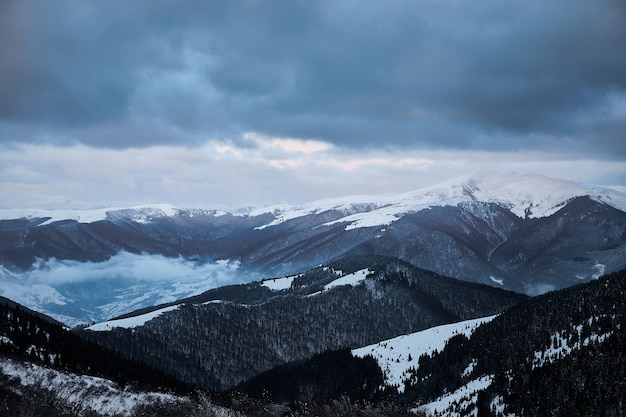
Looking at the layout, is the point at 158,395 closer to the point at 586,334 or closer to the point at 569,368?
the point at 569,368

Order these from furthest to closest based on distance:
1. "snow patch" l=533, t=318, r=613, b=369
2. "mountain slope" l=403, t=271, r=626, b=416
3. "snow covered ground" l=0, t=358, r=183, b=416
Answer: "snow patch" l=533, t=318, r=613, b=369 → "mountain slope" l=403, t=271, r=626, b=416 → "snow covered ground" l=0, t=358, r=183, b=416

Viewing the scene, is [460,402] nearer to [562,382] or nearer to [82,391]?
[562,382]

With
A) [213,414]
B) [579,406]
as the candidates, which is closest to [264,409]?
[213,414]

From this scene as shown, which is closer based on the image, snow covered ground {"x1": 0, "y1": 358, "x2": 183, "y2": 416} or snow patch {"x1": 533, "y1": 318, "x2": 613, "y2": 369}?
snow covered ground {"x1": 0, "y1": 358, "x2": 183, "y2": 416}

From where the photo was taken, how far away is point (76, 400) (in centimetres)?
13850

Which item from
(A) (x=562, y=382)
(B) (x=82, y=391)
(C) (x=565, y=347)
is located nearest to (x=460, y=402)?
(A) (x=562, y=382)

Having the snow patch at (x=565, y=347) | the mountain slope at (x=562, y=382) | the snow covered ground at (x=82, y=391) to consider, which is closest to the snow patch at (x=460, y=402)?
the mountain slope at (x=562, y=382)

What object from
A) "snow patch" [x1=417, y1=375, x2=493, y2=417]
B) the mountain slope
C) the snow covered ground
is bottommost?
"snow patch" [x1=417, y1=375, x2=493, y2=417]

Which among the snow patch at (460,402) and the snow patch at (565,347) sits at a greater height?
the snow patch at (565,347)

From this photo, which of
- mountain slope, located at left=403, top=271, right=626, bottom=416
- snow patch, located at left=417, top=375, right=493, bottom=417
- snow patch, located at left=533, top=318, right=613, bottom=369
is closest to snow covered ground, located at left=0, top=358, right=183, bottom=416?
snow patch, located at left=417, top=375, right=493, bottom=417

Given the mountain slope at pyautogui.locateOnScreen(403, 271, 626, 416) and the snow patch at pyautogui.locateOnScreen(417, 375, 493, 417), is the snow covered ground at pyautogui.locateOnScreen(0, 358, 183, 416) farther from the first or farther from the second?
the mountain slope at pyautogui.locateOnScreen(403, 271, 626, 416)

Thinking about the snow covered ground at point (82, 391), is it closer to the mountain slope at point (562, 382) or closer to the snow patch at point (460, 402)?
the snow patch at point (460, 402)

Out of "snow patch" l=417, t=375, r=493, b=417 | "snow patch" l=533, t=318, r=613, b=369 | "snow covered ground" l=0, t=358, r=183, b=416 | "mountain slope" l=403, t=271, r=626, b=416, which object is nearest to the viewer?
"snow covered ground" l=0, t=358, r=183, b=416

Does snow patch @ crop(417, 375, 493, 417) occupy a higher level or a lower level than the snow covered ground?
lower
